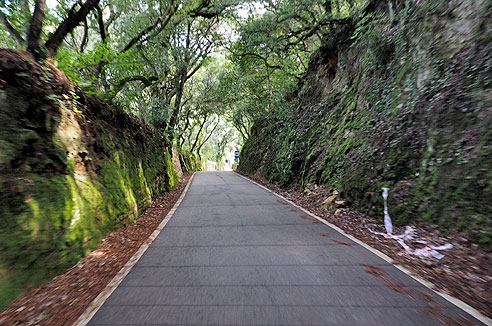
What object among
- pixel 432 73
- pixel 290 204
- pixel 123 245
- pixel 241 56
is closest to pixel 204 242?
pixel 123 245

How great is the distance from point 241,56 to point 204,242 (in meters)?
12.8

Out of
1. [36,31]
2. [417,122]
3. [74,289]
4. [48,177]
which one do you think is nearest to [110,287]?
[74,289]

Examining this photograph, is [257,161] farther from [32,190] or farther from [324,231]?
[32,190]

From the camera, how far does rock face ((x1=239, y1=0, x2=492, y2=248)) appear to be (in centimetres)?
468

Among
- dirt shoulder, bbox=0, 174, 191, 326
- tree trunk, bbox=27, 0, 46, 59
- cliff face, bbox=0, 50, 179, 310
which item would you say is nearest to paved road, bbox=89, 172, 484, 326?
dirt shoulder, bbox=0, 174, 191, 326

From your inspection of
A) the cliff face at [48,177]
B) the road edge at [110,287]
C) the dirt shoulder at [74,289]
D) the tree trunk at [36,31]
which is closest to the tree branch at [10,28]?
the tree trunk at [36,31]

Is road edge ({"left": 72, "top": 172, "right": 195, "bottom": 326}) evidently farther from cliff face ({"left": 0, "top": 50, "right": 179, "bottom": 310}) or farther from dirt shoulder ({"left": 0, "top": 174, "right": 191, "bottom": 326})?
cliff face ({"left": 0, "top": 50, "right": 179, "bottom": 310})

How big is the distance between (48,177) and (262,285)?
3.64m

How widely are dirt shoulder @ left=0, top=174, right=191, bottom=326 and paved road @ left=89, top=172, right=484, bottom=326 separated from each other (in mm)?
360

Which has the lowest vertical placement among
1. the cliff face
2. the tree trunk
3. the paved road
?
the paved road

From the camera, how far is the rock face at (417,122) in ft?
15.3

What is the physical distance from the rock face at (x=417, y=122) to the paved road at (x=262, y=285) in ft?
5.56

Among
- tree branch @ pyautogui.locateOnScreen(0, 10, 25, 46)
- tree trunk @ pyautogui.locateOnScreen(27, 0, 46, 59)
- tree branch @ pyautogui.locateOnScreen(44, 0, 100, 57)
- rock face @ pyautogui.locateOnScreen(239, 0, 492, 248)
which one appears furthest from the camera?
tree branch @ pyautogui.locateOnScreen(0, 10, 25, 46)

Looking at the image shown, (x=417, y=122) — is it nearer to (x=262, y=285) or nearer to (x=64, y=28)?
(x=262, y=285)
